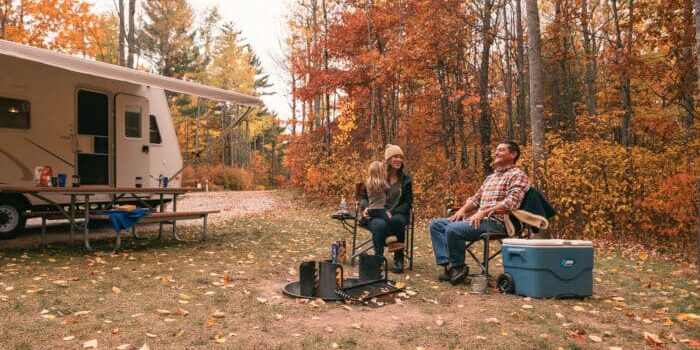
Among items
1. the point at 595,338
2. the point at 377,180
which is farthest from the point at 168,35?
the point at 595,338

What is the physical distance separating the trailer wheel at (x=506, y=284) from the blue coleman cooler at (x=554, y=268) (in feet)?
0.22

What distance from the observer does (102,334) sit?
121 inches

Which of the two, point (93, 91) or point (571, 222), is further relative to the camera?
point (93, 91)

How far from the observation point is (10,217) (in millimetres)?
7273

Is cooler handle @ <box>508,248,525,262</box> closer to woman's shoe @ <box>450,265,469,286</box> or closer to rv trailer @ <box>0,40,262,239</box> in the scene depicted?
woman's shoe @ <box>450,265,469,286</box>

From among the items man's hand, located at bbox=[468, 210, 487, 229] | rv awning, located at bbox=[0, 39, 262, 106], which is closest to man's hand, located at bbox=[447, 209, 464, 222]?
man's hand, located at bbox=[468, 210, 487, 229]

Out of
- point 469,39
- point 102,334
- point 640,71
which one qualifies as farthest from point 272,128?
point 102,334

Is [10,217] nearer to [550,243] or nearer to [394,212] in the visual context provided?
[394,212]

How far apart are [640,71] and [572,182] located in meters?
2.12

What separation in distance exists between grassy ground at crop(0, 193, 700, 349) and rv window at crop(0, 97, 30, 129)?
2.33 m

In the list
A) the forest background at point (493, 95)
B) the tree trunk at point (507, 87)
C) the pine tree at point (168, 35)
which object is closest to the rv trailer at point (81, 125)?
the forest background at point (493, 95)

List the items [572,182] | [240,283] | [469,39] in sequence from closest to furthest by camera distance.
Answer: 1. [240,283]
2. [572,182]
3. [469,39]

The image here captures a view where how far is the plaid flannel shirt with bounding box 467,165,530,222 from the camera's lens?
14.3 feet

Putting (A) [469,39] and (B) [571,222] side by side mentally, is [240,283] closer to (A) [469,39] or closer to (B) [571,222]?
(B) [571,222]
